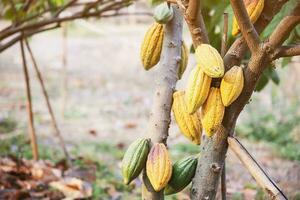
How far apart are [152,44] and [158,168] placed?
34 cm

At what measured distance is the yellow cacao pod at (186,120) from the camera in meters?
1.20

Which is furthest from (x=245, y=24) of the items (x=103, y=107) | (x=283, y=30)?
(x=103, y=107)

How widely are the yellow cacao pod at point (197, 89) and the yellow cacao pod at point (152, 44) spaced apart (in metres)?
0.24

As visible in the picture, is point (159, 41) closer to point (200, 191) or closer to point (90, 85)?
point (200, 191)

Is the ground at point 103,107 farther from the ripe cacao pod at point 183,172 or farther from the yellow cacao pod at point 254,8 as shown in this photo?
the yellow cacao pod at point 254,8

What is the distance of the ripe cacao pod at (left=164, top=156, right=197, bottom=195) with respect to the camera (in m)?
1.21

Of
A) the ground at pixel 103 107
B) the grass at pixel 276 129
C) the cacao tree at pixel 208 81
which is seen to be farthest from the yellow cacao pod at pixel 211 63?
the grass at pixel 276 129

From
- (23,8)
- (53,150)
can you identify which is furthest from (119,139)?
(23,8)

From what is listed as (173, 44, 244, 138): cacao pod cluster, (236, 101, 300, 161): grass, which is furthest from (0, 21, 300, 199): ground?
(173, 44, 244, 138): cacao pod cluster

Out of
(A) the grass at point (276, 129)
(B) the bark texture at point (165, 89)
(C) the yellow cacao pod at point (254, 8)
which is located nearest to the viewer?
(C) the yellow cacao pod at point (254, 8)

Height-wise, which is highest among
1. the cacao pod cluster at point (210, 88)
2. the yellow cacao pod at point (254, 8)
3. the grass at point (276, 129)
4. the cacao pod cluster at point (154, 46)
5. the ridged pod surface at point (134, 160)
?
the yellow cacao pod at point (254, 8)

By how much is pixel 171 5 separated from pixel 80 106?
5.15 meters

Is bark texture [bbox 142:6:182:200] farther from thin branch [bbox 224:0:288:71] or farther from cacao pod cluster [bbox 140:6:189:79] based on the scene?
thin branch [bbox 224:0:288:71]

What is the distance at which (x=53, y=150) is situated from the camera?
3549 millimetres
